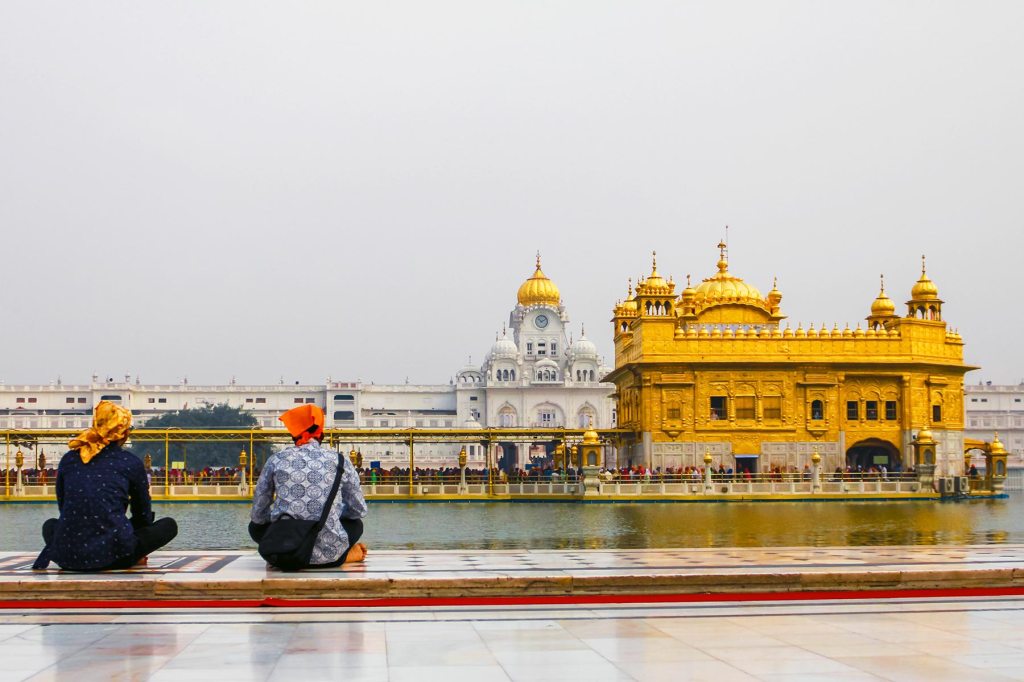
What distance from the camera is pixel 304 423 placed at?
13.9m

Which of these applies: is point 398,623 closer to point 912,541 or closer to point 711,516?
point 912,541

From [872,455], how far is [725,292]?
9.79 metres

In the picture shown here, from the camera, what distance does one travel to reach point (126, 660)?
29.8ft

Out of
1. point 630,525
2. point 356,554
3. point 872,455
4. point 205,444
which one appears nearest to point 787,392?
point 872,455

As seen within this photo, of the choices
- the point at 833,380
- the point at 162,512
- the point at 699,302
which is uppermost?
the point at 699,302

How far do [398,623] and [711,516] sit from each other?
27.3 m

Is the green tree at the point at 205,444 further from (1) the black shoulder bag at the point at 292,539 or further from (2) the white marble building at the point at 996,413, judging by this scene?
(1) the black shoulder bag at the point at 292,539

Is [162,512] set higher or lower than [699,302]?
lower

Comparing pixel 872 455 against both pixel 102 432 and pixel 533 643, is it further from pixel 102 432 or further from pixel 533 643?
pixel 533 643

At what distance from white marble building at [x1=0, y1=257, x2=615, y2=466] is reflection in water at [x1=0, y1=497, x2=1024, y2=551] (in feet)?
265

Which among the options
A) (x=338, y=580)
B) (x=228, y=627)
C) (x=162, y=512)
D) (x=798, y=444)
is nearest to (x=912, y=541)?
(x=338, y=580)

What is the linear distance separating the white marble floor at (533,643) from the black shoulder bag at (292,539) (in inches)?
69.0

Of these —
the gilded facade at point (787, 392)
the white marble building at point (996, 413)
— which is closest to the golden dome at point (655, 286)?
the gilded facade at point (787, 392)

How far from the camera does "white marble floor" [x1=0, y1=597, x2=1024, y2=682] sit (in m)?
8.66
